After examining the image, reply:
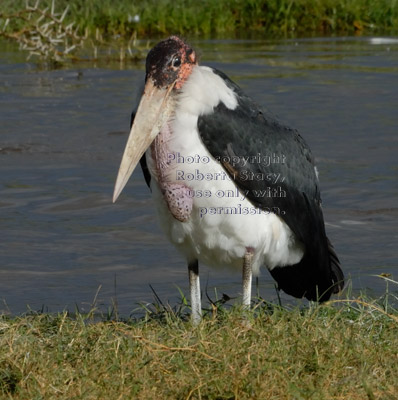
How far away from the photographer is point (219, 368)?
329 centimetres

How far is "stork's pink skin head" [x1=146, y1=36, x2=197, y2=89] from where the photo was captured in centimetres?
415

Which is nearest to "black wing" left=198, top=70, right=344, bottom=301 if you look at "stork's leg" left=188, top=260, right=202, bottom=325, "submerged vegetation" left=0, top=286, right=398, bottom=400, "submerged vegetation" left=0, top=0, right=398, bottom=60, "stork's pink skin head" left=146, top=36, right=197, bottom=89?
"stork's pink skin head" left=146, top=36, right=197, bottom=89

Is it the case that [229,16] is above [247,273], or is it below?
above

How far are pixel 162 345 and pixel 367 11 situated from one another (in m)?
11.9

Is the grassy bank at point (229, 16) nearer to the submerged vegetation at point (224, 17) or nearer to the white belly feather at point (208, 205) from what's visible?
the submerged vegetation at point (224, 17)

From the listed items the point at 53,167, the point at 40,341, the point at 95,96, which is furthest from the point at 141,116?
the point at 95,96

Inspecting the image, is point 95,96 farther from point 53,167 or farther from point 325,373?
point 325,373

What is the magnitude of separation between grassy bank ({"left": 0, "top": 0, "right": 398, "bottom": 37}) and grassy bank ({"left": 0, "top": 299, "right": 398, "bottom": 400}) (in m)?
10.3

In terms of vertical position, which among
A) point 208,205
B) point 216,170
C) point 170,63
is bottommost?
point 208,205

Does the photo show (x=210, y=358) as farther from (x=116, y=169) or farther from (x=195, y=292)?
(x=116, y=169)

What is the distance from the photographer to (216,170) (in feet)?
13.4

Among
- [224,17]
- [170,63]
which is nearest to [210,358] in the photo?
[170,63]

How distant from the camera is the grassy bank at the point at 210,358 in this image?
3146 millimetres

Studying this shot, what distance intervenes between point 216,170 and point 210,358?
0.95 metres
